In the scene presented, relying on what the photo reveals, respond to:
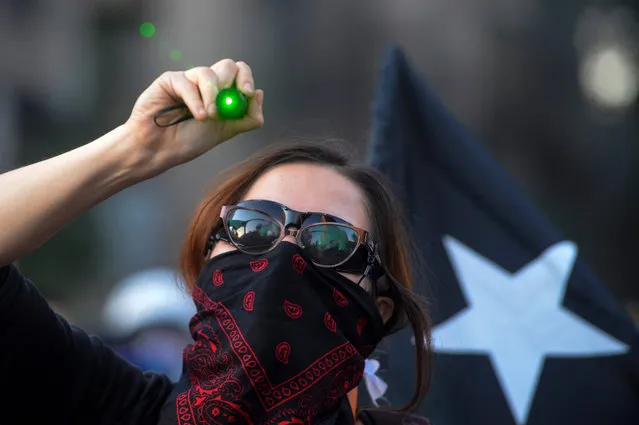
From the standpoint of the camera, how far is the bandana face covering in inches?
87.1

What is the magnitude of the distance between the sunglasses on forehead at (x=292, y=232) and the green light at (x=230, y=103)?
0.40m

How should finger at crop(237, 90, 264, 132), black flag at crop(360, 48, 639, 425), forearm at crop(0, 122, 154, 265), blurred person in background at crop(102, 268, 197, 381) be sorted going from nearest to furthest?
forearm at crop(0, 122, 154, 265) → finger at crop(237, 90, 264, 132) → black flag at crop(360, 48, 639, 425) → blurred person in background at crop(102, 268, 197, 381)

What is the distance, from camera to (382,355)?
3.28m

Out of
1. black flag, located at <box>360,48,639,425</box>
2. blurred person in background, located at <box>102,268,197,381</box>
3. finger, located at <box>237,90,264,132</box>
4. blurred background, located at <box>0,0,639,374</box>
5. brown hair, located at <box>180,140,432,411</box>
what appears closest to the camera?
finger, located at <box>237,90,264,132</box>

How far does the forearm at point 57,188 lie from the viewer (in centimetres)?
203

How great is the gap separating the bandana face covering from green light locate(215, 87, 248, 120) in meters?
0.46

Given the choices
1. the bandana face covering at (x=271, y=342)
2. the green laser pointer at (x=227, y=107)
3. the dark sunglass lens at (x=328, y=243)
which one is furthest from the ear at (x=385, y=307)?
the green laser pointer at (x=227, y=107)

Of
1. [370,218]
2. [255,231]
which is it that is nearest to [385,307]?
[370,218]

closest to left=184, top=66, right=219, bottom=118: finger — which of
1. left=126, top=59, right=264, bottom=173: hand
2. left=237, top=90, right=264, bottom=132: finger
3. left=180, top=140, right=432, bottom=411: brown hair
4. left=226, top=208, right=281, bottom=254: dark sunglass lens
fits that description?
left=126, top=59, right=264, bottom=173: hand

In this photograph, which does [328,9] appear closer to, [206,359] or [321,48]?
[321,48]

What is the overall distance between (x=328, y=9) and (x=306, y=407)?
16.4m

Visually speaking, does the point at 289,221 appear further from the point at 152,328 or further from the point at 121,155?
the point at 152,328

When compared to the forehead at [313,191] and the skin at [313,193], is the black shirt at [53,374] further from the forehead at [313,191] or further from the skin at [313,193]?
the forehead at [313,191]

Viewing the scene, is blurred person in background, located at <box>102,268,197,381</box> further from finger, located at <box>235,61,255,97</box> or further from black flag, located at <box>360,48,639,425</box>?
finger, located at <box>235,61,255,97</box>
